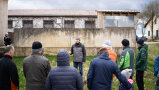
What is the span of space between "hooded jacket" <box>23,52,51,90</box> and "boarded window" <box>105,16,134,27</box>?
507 inches

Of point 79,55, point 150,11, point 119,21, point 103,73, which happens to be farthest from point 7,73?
point 150,11

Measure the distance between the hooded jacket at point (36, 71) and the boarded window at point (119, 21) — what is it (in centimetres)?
1289

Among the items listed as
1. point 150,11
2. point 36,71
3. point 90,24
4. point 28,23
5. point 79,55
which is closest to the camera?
point 36,71

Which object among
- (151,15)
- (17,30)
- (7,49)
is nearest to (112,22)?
(17,30)

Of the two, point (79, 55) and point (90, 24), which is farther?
point (90, 24)

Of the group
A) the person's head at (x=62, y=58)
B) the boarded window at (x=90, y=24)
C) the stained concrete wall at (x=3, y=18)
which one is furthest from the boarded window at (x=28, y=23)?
the person's head at (x=62, y=58)

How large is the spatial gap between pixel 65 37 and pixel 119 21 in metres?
5.13

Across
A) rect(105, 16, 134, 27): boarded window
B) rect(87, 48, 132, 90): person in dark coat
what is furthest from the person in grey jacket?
rect(105, 16, 134, 27): boarded window

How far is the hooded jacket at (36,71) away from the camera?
183 inches

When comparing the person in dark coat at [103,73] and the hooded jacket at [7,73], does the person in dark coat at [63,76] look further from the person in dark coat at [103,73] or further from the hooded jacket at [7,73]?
the hooded jacket at [7,73]

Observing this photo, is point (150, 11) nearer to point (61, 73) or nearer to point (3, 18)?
point (3, 18)

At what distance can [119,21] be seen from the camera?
56.0 ft

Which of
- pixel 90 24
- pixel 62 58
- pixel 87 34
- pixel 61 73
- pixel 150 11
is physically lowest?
pixel 61 73

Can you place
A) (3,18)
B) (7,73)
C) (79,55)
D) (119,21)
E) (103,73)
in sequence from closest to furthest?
1. (103,73)
2. (7,73)
3. (79,55)
4. (3,18)
5. (119,21)
